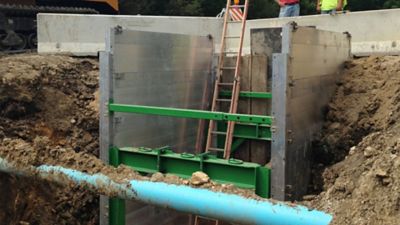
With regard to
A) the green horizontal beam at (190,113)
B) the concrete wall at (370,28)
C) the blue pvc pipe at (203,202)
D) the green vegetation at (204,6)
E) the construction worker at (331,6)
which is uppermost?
the green vegetation at (204,6)

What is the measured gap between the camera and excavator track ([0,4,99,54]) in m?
12.3

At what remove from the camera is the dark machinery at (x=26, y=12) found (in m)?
12.4

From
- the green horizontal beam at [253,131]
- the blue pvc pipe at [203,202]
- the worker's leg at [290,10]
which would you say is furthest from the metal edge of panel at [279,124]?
the worker's leg at [290,10]

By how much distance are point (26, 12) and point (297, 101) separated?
386 inches

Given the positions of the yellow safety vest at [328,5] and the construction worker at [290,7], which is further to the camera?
the construction worker at [290,7]

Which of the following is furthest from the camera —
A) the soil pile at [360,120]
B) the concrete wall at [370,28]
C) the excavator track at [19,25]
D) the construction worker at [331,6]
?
the excavator track at [19,25]

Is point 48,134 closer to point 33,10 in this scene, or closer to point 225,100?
point 225,100

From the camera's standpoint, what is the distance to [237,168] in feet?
16.6

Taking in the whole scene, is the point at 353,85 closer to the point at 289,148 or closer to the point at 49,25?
the point at 289,148

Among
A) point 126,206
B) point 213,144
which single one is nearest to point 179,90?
point 213,144

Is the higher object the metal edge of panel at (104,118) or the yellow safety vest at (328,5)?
the yellow safety vest at (328,5)

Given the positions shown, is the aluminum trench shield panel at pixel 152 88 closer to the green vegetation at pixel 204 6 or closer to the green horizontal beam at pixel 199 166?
the green horizontal beam at pixel 199 166

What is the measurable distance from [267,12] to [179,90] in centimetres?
2308

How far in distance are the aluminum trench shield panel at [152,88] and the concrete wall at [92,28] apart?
1.60m
